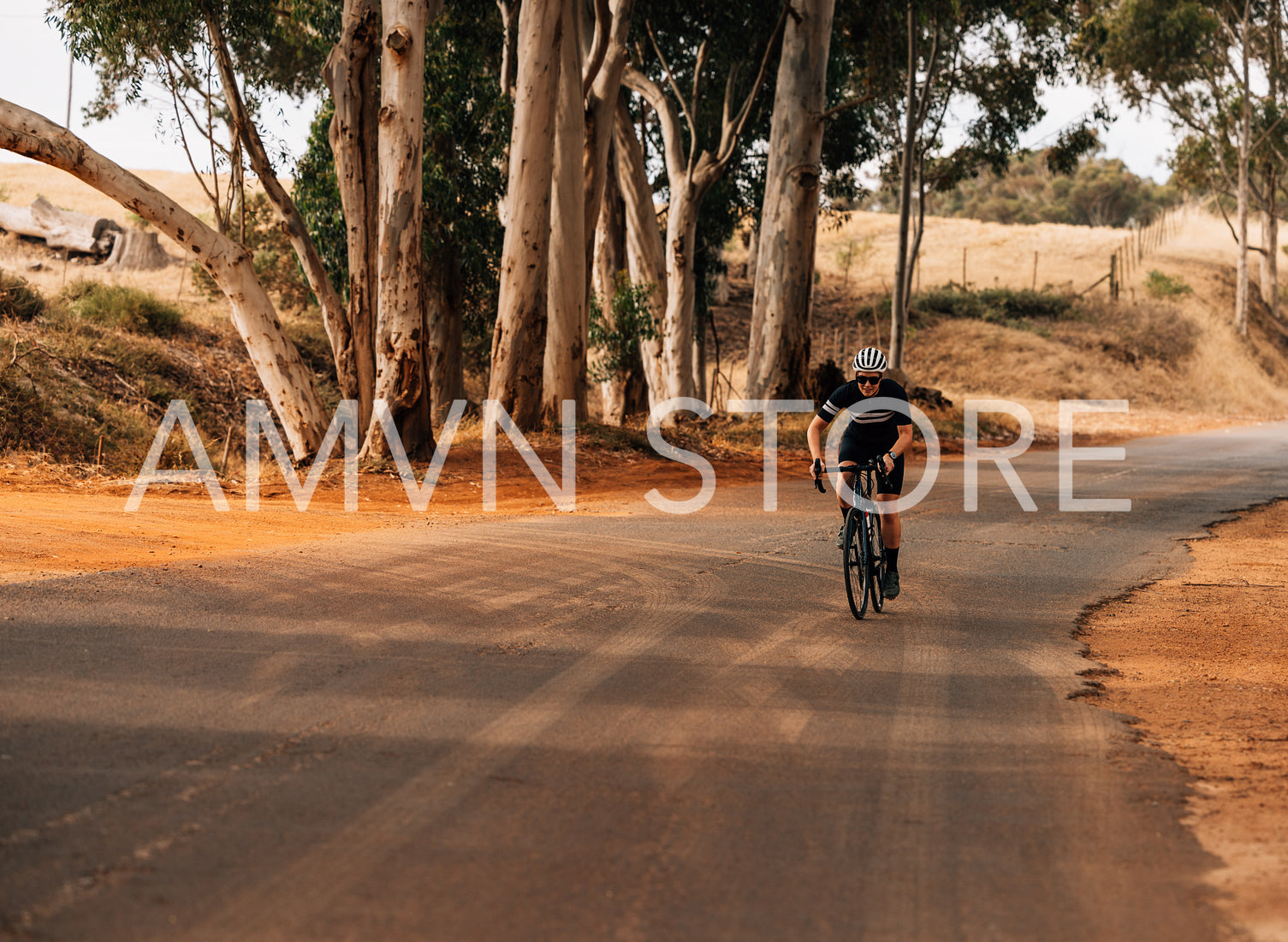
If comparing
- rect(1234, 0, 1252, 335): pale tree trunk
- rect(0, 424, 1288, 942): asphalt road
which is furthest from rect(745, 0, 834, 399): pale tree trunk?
rect(1234, 0, 1252, 335): pale tree trunk

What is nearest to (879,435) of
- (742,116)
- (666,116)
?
(742,116)

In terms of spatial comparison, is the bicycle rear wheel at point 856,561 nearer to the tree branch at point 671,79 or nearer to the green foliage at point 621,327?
the green foliage at point 621,327

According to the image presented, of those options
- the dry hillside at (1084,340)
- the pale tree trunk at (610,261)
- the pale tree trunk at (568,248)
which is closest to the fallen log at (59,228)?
the pale tree trunk at (610,261)

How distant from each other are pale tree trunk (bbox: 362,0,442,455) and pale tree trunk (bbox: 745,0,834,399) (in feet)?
34.7

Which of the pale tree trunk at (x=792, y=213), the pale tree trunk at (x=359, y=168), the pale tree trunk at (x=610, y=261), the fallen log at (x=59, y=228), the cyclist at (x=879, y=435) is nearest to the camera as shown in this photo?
the cyclist at (x=879, y=435)

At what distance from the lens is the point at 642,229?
27.3 m

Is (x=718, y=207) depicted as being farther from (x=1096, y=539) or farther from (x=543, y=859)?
(x=543, y=859)

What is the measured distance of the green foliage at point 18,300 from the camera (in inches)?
874

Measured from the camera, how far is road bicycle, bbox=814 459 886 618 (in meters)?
8.57

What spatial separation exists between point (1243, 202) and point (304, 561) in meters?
50.1

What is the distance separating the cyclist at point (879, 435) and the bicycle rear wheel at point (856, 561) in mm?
94

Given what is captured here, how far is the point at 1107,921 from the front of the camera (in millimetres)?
3871

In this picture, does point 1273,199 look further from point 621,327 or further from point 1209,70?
point 621,327

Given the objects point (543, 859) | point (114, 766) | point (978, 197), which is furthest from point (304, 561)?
point (978, 197)
